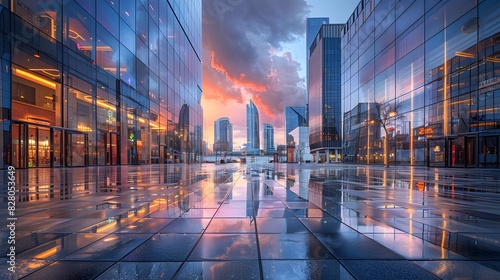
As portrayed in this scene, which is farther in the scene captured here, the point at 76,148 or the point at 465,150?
the point at 76,148

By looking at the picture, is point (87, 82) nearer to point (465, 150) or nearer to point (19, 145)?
point (19, 145)

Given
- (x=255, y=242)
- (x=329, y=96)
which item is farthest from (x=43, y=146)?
(x=329, y=96)

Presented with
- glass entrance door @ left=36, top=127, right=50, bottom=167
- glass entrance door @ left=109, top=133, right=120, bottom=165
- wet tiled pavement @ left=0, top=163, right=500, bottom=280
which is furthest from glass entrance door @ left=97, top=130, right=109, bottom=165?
wet tiled pavement @ left=0, top=163, right=500, bottom=280

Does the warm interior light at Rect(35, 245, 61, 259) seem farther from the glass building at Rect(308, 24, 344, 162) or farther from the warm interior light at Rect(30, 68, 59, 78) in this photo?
the glass building at Rect(308, 24, 344, 162)

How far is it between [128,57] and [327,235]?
4280cm

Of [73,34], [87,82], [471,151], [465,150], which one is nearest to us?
[73,34]

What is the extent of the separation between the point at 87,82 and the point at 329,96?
269ft

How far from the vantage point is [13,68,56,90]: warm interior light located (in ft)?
79.4

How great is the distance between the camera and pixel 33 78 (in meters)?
25.7

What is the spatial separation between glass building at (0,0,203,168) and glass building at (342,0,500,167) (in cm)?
3792

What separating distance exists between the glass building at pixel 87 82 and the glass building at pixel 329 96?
59.5 metres

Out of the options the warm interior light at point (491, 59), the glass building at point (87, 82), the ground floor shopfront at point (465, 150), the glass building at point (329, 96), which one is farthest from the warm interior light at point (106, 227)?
the glass building at point (329, 96)

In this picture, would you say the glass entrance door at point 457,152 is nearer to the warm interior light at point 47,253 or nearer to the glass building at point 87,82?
the warm interior light at point 47,253

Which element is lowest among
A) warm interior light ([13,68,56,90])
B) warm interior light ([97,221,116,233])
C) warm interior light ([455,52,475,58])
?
warm interior light ([97,221,116,233])
